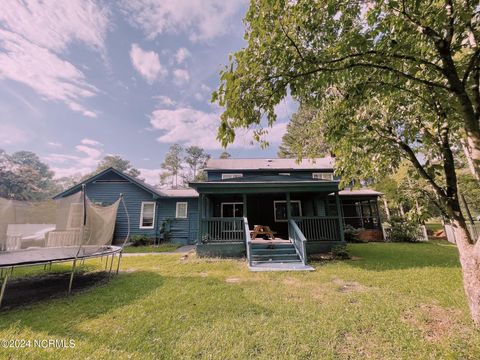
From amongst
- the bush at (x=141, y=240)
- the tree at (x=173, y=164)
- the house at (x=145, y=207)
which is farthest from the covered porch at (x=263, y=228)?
the tree at (x=173, y=164)

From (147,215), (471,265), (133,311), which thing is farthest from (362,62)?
(147,215)

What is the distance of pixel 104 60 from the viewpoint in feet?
29.7

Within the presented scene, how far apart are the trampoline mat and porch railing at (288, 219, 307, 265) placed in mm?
6427

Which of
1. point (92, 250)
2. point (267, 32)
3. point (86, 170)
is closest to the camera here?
point (267, 32)

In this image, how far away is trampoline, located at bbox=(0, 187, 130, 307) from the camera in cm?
519

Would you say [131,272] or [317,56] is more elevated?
[317,56]

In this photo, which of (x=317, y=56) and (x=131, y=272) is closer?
(x=317, y=56)

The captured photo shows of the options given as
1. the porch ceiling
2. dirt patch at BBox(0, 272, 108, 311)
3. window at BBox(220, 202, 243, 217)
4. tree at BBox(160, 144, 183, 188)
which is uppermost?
tree at BBox(160, 144, 183, 188)

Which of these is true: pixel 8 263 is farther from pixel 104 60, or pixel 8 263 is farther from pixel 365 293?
pixel 104 60

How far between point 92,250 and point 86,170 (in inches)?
2449

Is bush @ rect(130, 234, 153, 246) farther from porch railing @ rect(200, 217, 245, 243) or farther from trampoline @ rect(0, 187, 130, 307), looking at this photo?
trampoline @ rect(0, 187, 130, 307)

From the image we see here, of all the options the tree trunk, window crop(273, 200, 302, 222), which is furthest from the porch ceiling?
the tree trunk

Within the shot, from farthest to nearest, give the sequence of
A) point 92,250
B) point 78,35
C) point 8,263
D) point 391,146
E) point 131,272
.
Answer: point 78,35 < point 131,272 < point 92,250 < point 391,146 < point 8,263

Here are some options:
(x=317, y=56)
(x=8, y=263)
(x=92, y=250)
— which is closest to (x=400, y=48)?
(x=317, y=56)
